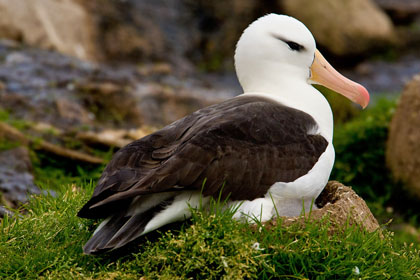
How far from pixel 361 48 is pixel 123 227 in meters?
11.5

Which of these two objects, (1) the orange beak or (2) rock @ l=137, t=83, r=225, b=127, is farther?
(2) rock @ l=137, t=83, r=225, b=127

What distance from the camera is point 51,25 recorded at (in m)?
12.2

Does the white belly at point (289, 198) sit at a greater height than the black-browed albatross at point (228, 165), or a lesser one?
lesser

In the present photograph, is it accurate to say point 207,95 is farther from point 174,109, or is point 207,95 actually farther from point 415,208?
point 415,208

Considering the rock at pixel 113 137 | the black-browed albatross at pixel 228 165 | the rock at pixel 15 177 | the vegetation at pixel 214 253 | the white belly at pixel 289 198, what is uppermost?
the black-browed albatross at pixel 228 165

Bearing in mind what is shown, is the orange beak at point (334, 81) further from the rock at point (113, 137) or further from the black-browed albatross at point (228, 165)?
the rock at point (113, 137)

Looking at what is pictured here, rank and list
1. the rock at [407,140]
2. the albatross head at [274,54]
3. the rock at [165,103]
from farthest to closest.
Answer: the rock at [165,103] → the rock at [407,140] → the albatross head at [274,54]

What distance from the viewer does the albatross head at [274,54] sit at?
507 cm

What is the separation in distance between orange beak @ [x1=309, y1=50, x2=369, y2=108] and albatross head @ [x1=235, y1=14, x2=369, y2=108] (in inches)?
3.3

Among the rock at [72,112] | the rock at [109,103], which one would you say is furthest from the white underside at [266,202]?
the rock at [109,103]

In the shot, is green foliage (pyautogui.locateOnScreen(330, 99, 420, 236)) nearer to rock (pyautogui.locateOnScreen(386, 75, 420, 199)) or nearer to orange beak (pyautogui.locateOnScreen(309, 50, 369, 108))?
rock (pyautogui.locateOnScreen(386, 75, 420, 199))

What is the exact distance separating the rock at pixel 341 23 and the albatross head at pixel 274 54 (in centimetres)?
930

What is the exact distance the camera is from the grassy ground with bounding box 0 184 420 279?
3.95 metres

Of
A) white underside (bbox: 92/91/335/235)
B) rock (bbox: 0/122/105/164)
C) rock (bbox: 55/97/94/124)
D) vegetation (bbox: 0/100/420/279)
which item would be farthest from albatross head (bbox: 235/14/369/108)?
rock (bbox: 55/97/94/124)
